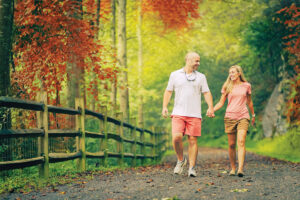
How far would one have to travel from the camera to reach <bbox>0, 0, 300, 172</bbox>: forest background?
9477mm

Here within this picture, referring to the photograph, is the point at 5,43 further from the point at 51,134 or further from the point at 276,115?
the point at 276,115

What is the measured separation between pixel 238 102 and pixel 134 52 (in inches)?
1096

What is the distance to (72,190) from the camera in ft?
19.7

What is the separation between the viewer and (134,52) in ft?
115

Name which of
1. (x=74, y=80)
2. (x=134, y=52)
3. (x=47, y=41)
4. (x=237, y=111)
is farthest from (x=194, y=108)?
(x=134, y=52)

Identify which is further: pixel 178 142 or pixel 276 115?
pixel 276 115

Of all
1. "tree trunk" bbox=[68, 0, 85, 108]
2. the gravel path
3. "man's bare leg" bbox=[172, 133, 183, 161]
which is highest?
"tree trunk" bbox=[68, 0, 85, 108]

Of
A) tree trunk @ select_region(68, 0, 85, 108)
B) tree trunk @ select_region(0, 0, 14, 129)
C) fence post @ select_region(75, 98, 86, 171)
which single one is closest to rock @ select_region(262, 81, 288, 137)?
tree trunk @ select_region(68, 0, 85, 108)

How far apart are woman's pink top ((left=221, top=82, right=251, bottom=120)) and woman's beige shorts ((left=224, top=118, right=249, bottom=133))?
0.06 metres

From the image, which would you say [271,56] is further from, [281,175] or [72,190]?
[72,190]

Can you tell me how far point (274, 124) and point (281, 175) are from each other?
1372cm

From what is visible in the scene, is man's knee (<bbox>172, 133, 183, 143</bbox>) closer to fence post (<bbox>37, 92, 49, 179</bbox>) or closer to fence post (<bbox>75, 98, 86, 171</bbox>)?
fence post (<bbox>75, 98, 86, 171</bbox>)

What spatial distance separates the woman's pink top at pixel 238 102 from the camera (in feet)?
25.0

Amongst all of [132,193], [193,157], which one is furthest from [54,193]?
[193,157]
